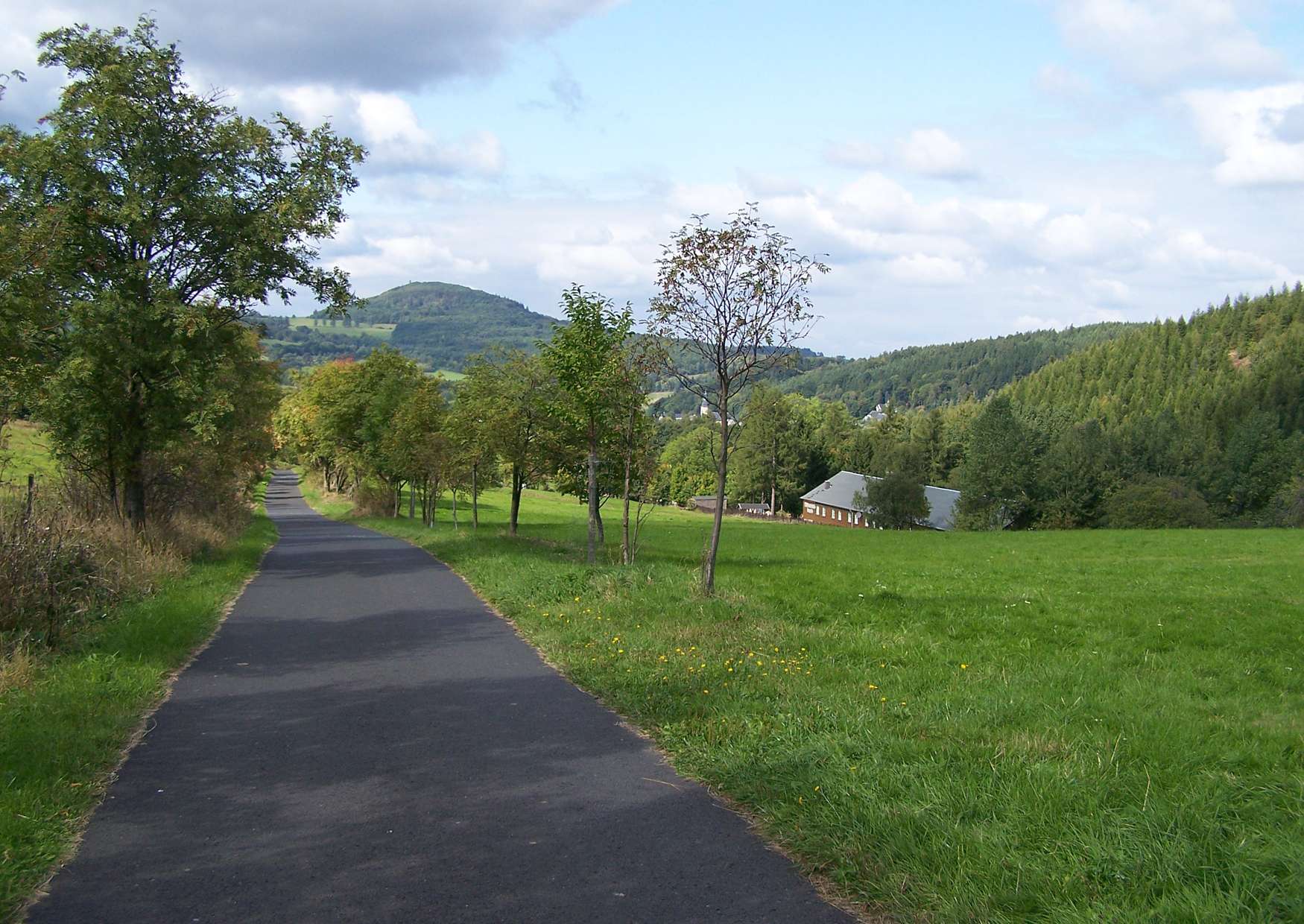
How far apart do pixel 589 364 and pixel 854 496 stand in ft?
219

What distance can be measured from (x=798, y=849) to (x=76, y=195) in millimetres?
17644

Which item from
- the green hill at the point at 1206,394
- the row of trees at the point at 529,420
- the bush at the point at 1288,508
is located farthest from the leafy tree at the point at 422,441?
the green hill at the point at 1206,394

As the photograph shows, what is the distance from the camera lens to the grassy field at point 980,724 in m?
4.34

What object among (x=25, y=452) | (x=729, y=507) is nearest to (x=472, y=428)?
(x=25, y=452)

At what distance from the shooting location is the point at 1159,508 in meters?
61.9

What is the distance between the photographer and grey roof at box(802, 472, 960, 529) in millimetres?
83213

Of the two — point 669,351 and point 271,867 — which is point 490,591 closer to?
point 669,351

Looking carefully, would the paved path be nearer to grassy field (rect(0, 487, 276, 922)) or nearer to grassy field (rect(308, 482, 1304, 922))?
grassy field (rect(0, 487, 276, 922))

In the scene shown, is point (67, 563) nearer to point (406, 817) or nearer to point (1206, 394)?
point (406, 817)

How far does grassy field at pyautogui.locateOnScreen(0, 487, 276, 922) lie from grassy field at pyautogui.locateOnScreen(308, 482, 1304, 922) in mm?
3726

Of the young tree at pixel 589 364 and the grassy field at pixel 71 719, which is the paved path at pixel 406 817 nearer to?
the grassy field at pixel 71 719

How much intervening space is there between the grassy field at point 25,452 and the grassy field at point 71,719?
Answer: 36.1 feet

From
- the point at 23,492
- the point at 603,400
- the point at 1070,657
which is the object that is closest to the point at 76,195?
the point at 23,492

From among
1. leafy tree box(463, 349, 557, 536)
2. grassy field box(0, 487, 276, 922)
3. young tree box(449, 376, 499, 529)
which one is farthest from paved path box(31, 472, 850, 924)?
young tree box(449, 376, 499, 529)
